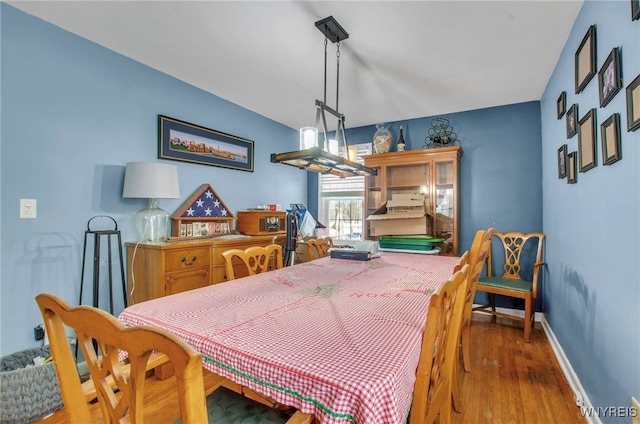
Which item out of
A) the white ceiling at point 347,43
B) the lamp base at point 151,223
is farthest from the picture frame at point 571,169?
the lamp base at point 151,223

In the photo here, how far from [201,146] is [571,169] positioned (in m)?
3.05

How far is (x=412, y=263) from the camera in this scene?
90.8 inches

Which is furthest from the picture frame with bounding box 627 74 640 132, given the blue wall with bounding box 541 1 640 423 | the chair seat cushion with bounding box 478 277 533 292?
the chair seat cushion with bounding box 478 277 533 292

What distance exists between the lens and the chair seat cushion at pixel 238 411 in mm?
982

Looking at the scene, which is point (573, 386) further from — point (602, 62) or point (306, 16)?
point (306, 16)

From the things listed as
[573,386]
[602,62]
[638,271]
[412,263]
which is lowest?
[573,386]

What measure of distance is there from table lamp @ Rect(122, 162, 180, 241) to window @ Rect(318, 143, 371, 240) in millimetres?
2326

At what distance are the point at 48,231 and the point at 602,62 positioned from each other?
3335 millimetres

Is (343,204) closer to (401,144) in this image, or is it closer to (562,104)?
(401,144)

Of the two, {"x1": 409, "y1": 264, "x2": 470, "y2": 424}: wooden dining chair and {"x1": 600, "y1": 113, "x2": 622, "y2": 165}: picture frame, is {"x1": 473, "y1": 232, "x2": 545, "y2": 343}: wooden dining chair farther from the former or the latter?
{"x1": 409, "y1": 264, "x2": 470, "y2": 424}: wooden dining chair

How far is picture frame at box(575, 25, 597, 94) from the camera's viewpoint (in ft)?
5.28

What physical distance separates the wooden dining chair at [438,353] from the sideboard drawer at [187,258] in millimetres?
1967

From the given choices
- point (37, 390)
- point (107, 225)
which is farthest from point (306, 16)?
point (37, 390)

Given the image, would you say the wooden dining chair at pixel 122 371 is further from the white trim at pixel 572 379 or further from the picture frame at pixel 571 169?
the picture frame at pixel 571 169
